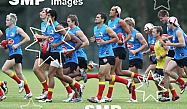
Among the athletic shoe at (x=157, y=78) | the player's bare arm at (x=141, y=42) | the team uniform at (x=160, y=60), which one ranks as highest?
the player's bare arm at (x=141, y=42)

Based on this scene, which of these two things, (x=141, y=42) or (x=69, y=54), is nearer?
(x=69, y=54)

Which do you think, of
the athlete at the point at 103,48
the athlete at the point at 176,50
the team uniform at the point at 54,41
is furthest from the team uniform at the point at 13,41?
the athlete at the point at 176,50

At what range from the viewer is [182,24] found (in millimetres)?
52406

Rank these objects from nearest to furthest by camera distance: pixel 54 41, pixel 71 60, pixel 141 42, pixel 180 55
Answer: pixel 54 41
pixel 180 55
pixel 71 60
pixel 141 42

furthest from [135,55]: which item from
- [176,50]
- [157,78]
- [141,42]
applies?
[176,50]

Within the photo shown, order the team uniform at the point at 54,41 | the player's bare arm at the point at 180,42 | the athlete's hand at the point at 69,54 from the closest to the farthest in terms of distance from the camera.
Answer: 1. the team uniform at the point at 54,41
2. the player's bare arm at the point at 180,42
3. the athlete's hand at the point at 69,54

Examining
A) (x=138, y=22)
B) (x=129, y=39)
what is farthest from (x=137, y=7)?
(x=129, y=39)

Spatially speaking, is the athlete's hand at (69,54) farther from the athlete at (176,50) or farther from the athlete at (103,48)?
the athlete at (176,50)

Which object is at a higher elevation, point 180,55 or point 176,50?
Result: point 176,50

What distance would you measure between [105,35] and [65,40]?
97cm

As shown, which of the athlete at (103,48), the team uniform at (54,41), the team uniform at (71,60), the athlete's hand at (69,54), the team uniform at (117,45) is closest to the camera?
the athlete at (103,48)

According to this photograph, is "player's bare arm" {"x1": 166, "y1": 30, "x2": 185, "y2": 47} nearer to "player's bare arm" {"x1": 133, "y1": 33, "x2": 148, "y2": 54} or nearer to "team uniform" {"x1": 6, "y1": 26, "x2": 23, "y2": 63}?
"player's bare arm" {"x1": 133, "y1": 33, "x2": 148, "y2": 54}

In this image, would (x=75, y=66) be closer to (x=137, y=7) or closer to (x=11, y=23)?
(x=11, y=23)

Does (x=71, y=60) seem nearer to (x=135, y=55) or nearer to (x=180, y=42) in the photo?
(x=135, y=55)
